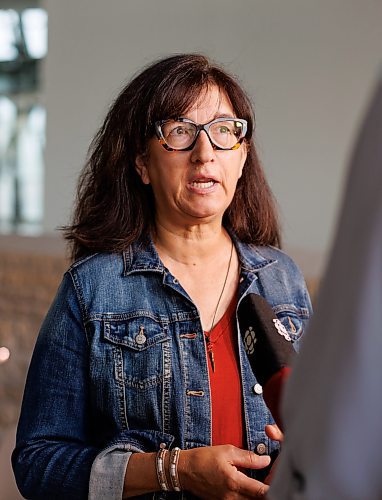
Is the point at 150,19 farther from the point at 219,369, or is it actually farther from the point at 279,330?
the point at 279,330

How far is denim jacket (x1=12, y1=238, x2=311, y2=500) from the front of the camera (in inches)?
64.7

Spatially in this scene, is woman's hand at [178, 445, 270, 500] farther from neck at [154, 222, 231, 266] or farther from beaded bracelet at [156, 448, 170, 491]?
neck at [154, 222, 231, 266]

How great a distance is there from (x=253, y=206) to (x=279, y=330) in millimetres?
692

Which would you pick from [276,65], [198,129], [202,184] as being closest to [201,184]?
[202,184]

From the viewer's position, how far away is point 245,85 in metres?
4.48

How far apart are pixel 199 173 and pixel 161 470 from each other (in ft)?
1.82

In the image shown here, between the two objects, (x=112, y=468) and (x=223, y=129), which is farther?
(x=223, y=129)

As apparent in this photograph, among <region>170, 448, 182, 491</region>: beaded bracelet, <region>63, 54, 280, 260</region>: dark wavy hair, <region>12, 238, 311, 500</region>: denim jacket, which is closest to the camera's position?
<region>170, 448, 182, 491</region>: beaded bracelet

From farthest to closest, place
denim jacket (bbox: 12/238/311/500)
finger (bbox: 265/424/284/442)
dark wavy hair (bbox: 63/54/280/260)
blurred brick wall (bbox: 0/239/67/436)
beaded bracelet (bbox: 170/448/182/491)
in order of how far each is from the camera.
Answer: blurred brick wall (bbox: 0/239/67/436)
dark wavy hair (bbox: 63/54/280/260)
denim jacket (bbox: 12/238/311/500)
beaded bracelet (bbox: 170/448/182/491)
finger (bbox: 265/424/284/442)

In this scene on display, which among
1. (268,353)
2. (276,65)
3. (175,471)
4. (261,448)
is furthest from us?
(276,65)

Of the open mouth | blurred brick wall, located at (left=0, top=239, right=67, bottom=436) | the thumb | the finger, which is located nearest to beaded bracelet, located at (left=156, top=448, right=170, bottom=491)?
the thumb

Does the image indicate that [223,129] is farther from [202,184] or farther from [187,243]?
[187,243]

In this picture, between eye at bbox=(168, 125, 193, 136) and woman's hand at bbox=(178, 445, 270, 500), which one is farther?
eye at bbox=(168, 125, 193, 136)

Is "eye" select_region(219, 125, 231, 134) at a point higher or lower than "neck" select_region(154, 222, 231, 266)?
higher
